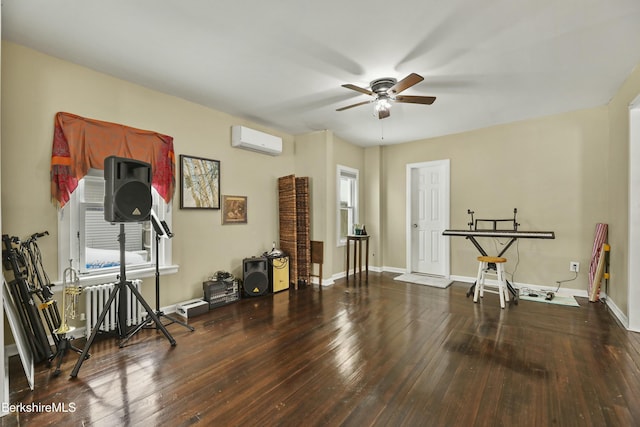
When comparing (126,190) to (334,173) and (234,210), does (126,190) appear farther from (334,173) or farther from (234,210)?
(334,173)

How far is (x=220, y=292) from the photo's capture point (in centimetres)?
378

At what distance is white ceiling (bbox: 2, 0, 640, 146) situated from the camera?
81.6 inches

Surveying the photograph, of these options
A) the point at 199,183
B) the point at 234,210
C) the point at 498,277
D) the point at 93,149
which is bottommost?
the point at 498,277

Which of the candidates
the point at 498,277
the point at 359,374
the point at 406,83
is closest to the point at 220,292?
the point at 359,374

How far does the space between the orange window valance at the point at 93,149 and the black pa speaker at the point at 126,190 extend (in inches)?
24.6

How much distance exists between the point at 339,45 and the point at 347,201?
11.8ft

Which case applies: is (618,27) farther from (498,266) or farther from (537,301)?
(537,301)

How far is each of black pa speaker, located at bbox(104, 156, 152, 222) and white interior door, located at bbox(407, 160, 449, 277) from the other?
4.52 meters

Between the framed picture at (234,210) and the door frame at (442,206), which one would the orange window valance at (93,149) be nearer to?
the framed picture at (234,210)

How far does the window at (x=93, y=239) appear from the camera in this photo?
276 centimetres

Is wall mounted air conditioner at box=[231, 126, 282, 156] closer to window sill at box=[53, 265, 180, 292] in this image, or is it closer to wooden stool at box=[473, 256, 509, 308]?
window sill at box=[53, 265, 180, 292]

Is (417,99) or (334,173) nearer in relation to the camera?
(417,99)

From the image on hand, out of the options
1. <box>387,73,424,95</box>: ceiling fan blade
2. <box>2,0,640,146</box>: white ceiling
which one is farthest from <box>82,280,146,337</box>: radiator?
<box>387,73,424,95</box>: ceiling fan blade

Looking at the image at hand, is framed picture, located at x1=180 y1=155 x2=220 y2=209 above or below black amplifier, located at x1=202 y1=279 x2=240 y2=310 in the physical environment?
above
